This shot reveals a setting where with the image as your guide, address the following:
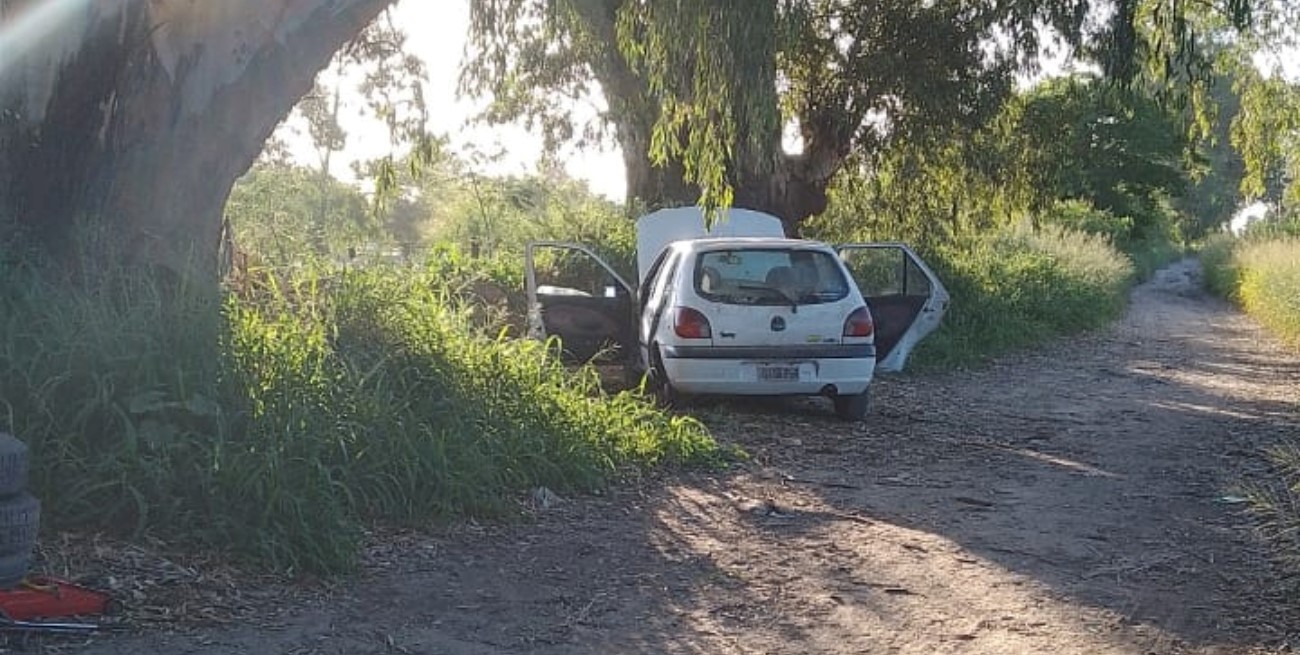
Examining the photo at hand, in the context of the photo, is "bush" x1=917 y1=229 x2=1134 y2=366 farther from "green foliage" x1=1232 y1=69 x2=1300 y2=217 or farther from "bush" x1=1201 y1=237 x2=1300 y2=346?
"green foliage" x1=1232 y1=69 x2=1300 y2=217

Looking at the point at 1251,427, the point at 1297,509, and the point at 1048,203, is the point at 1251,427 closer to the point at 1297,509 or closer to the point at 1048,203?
the point at 1297,509

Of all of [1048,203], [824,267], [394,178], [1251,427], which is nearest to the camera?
[824,267]

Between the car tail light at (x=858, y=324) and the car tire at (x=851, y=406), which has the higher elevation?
the car tail light at (x=858, y=324)

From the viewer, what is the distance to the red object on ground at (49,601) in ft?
15.2

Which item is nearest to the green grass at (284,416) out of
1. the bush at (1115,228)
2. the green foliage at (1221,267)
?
the bush at (1115,228)

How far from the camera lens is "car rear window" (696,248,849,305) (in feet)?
34.1

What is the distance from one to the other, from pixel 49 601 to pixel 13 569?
0.59ft

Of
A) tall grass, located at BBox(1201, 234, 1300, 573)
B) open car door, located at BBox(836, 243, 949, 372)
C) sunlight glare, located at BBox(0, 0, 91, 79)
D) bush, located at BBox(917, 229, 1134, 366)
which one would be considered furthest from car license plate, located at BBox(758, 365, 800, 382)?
bush, located at BBox(917, 229, 1134, 366)

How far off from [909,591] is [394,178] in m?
7.80

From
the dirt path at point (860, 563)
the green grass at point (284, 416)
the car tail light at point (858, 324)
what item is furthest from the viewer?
the car tail light at point (858, 324)

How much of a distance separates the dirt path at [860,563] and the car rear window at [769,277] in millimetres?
1032

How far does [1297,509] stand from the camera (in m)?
7.30

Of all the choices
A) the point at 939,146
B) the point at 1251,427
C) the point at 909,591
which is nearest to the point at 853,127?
the point at 939,146

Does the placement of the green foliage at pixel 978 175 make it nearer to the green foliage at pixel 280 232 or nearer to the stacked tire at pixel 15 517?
the green foliage at pixel 280 232
